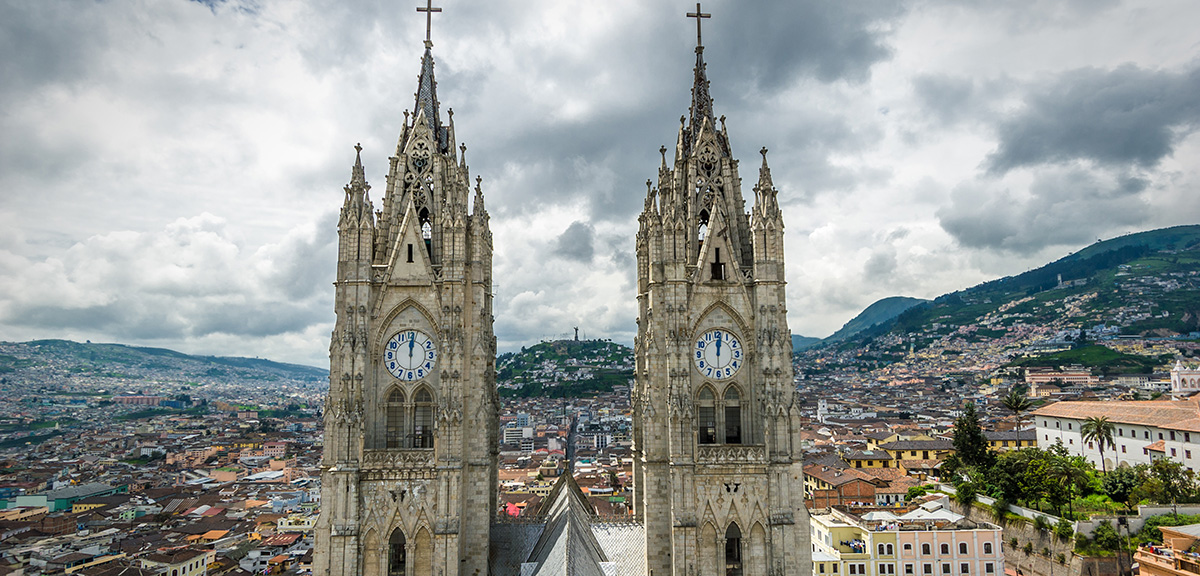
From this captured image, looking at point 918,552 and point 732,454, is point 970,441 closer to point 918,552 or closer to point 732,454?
point 918,552

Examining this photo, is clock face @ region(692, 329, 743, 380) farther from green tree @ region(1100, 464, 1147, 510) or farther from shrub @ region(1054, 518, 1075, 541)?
green tree @ region(1100, 464, 1147, 510)

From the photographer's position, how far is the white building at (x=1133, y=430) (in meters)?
81.4

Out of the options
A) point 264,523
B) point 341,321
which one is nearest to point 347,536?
point 341,321

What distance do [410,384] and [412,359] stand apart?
107 centimetres

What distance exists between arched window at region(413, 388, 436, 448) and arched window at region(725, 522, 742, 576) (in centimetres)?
1320

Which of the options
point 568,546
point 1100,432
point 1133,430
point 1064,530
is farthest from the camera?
point 1133,430

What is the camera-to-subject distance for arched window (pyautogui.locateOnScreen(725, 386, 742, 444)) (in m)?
31.6

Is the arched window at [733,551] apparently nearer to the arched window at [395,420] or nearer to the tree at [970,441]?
the arched window at [395,420]

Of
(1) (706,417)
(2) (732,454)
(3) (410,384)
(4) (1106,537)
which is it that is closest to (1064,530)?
(4) (1106,537)

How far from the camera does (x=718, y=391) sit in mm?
31328

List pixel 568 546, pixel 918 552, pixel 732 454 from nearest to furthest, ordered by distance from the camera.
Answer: pixel 568 546, pixel 732 454, pixel 918 552

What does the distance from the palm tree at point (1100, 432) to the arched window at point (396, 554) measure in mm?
86352

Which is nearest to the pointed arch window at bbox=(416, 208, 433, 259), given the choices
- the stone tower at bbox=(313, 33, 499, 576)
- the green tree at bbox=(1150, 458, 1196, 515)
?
the stone tower at bbox=(313, 33, 499, 576)

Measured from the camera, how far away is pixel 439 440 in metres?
30.0
